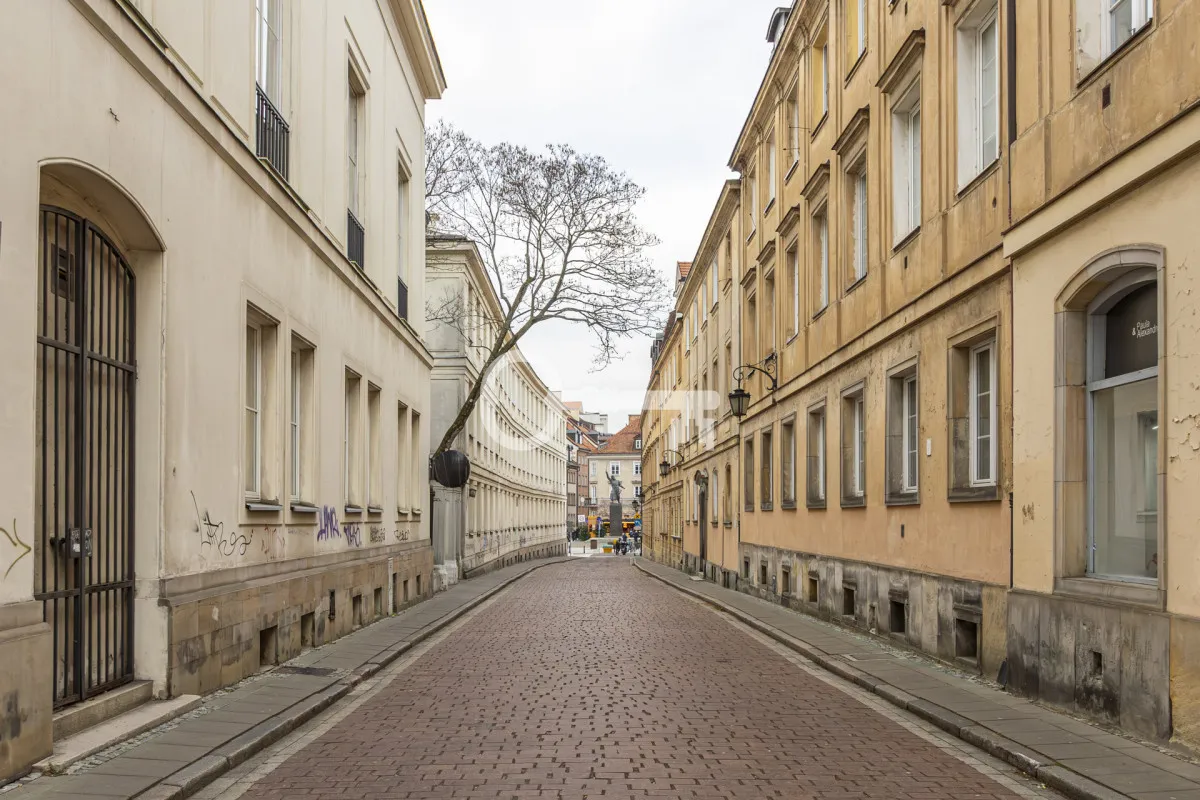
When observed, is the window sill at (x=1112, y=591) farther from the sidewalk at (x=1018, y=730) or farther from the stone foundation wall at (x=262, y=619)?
the stone foundation wall at (x=262, y=619)

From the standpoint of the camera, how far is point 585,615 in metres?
20.7

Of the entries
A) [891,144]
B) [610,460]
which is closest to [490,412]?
[891,144]

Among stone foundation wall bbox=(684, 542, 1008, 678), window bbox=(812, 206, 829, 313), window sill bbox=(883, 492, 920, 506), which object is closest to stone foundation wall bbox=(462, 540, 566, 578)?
stone foundation wall bbox=(684, 542, 1008, 678)

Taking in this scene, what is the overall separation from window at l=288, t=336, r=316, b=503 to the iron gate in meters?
4.95

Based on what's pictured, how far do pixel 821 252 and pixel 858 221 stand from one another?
2.63 meters

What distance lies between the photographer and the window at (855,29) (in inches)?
713

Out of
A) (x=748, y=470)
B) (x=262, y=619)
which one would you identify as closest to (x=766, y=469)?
(x=748, y=470)

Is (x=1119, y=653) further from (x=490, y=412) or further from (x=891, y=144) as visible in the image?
(x=490, y=412)

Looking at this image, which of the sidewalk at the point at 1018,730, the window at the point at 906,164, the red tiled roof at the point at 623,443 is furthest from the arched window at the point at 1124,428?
the red tiled roof at the point at 623,443

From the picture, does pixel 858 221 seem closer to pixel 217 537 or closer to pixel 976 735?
pixel 976 735

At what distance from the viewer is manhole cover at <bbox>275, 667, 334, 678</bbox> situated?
11.8 m

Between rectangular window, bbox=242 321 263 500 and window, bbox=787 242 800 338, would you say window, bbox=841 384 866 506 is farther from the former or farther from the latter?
rectangular window, bbox=242 321 263 500

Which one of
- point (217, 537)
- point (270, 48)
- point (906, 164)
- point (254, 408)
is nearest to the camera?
point (217, 537)

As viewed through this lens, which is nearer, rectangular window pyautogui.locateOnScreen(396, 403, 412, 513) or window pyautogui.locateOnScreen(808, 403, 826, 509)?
window pyautogui.locateOnScreen(808, 403, 826, 509)
